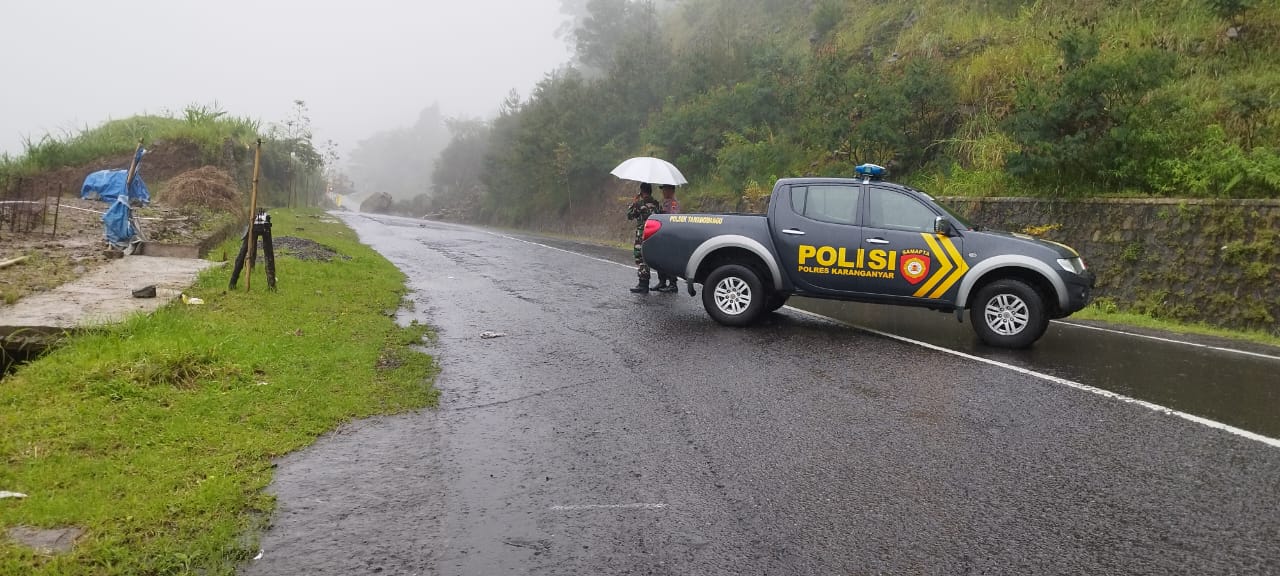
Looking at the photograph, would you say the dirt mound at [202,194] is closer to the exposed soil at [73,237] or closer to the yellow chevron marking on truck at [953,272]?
the exposed soil at [73,237]

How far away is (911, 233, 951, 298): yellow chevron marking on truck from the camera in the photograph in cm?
862

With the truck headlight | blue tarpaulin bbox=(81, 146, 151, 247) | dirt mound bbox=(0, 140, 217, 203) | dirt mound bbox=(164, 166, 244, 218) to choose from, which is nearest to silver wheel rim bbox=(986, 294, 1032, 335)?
the truck headlight

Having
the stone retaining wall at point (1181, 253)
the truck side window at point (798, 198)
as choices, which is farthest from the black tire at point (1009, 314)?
the stone retaining wall at point (1181, 253)

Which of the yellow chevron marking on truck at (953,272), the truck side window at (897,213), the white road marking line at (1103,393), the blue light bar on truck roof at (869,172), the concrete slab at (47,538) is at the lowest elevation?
the concrete slab at (47,538)

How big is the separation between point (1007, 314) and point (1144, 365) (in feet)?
4.29

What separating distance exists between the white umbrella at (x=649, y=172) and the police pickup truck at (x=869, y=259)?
1913 millimetres

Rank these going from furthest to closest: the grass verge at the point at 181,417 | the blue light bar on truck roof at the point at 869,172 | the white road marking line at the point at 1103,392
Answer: the blue light bar on truck roof at the point at 869,172, the white road marking line at the point at 1103,392, the grass verge at the point at 181,417

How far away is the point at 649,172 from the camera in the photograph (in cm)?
1215

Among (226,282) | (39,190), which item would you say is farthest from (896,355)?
(39,190)

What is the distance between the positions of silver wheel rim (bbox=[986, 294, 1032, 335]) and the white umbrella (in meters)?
5.02

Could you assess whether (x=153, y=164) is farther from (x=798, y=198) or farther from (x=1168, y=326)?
(x=1168, y=326)

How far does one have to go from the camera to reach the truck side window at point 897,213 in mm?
8875

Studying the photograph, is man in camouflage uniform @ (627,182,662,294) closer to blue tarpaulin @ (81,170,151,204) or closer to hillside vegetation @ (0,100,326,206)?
blue tarpaulin @ (81,170,151,204)

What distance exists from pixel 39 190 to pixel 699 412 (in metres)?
26.7
